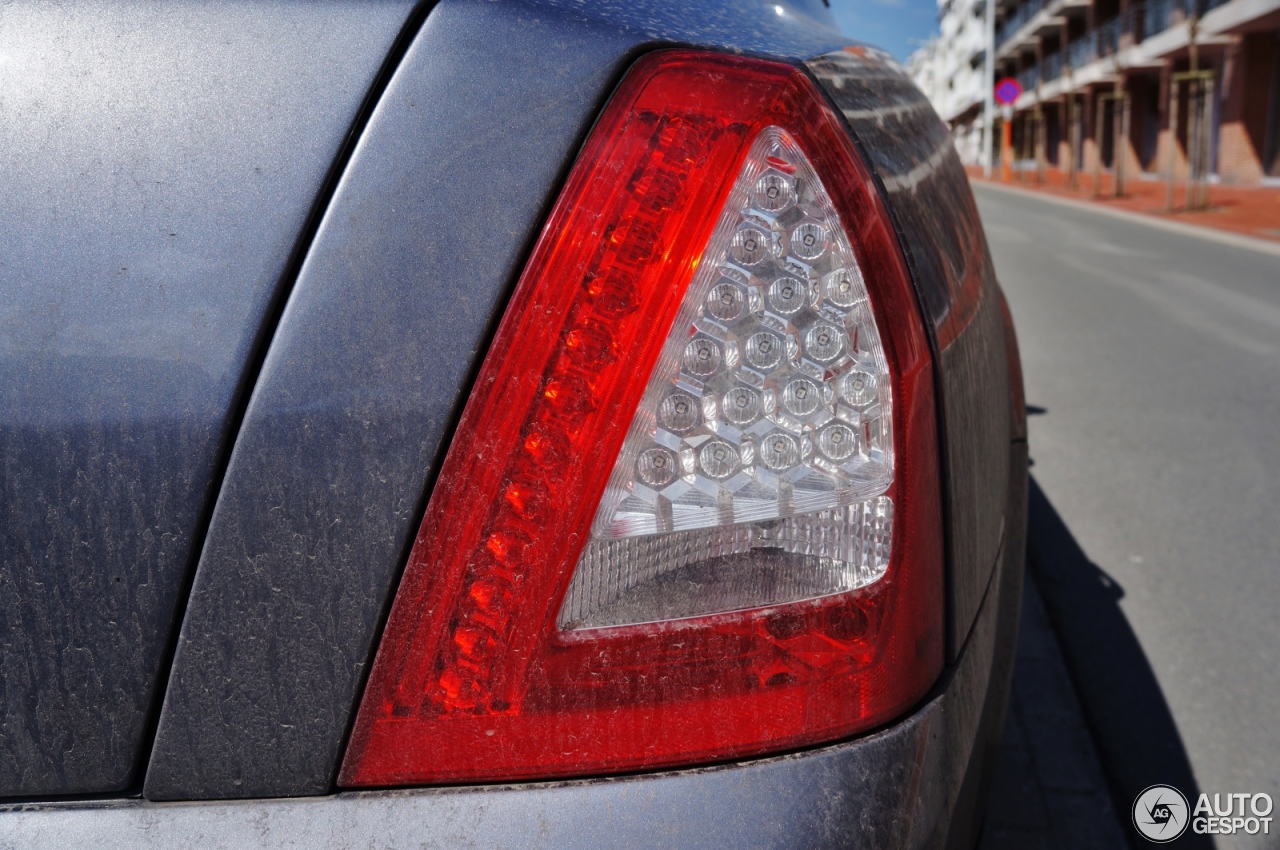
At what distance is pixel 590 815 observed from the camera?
70cm

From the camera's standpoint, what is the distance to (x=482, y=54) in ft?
2.42

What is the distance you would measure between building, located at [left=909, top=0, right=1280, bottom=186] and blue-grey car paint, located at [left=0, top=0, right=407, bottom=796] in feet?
69.2

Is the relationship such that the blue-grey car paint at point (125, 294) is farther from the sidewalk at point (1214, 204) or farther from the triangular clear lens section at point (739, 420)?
the sidewalk at point (1214, 204)

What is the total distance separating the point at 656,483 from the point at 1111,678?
238cm

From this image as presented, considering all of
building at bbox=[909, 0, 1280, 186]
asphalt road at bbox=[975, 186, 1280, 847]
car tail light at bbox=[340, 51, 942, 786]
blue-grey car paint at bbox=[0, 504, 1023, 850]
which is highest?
building at bbox=[909, 0, 1280, 186]

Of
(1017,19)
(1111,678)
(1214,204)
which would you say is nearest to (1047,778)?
(1111,678)

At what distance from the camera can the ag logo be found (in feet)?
6.54

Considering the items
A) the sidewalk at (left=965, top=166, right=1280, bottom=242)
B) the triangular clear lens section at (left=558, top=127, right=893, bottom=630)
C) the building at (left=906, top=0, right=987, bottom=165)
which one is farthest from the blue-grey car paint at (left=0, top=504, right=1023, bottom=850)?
the building at (left=906, top=0, right=987, bottom=165)

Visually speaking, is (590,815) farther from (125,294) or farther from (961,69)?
(961,69)

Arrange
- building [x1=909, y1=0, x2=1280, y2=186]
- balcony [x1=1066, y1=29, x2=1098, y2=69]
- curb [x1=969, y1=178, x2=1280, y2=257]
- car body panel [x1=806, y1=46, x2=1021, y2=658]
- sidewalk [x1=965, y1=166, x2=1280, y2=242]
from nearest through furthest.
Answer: car body panel [x1=806, y1=46, x2=1021, y2=658] < curb [x1=969, y1=178, x2=1280, y2=257] < sidewalk [x1=965, y1=166, x2=1280, y2=242] < building [x1=909, y1=0, x2=1280, y2=186] < balcony [x1=1066, y1=29, x2=1098, y2=69]

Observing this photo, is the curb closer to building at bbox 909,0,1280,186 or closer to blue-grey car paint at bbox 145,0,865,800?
building at bbox 909,0,1280,186

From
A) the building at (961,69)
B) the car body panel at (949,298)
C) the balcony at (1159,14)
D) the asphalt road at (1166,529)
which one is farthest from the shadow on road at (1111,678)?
the building at (961,69)

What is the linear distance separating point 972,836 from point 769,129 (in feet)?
2.37

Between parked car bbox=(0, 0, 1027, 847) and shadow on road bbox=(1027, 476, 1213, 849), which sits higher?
parked car bbox=(0, 0, 1027, 847)
